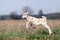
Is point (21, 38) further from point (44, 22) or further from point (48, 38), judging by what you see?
point (44, 22)

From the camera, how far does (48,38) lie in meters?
9.23

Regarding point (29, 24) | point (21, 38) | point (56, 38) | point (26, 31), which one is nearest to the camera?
point (21, 38)

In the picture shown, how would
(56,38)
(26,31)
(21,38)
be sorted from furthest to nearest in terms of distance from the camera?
(26,31)
(56,38)
(21,38)

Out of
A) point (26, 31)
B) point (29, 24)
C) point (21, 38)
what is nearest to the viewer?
point (21, 38)

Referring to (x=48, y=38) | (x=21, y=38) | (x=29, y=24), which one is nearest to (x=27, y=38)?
(x=21, y=38)

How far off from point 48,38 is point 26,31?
1.48 meters

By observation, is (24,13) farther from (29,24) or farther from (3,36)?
(3,36)

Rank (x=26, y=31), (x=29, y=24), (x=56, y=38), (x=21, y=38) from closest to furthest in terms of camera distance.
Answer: (x=21, y=38), (x=56, y=38), (x=26, y=31), (x=29, y=24)

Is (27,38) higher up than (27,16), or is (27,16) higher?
(27,16)

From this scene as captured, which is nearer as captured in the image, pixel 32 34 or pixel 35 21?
pixel 32 34

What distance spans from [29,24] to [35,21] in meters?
0.34

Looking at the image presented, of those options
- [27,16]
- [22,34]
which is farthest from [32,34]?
[27,16]

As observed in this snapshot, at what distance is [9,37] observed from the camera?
919 centimetres

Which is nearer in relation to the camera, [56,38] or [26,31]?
[56,38]
